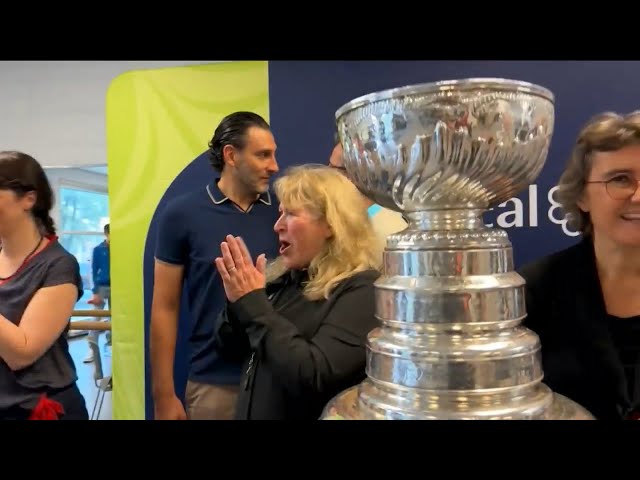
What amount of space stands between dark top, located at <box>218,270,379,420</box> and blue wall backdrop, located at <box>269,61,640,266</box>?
0.79 metres

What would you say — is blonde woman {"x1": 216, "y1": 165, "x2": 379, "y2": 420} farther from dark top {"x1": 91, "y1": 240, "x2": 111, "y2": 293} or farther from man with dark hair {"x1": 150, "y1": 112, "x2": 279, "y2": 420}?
dark top {"x1": 91, "y1": 240, "x2": 111, "y2": 293}

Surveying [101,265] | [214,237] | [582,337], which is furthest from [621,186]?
[101,265]

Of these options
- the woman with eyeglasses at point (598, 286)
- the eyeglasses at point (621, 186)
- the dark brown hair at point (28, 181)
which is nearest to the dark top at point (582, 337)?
the woman with eyeglasses at point (598, 286)

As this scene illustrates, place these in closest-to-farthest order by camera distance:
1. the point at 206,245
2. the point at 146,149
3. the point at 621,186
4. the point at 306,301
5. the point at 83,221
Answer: the point at 621,186, the point at 306,301, the point at 206,245, the point at 146,149, the point at 83,221

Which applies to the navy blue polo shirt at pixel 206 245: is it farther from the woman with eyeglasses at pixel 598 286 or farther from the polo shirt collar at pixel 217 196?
the woman with eyeglasses at pixel 598 286

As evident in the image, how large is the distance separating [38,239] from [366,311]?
731 millimetres

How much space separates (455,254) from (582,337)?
1.12 ft

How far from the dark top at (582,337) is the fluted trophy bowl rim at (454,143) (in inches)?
12.1

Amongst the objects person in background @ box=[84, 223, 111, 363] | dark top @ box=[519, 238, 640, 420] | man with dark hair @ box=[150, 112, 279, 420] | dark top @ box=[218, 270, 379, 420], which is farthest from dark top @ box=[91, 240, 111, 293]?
dark top @ box=[519, 238, 640, 420]

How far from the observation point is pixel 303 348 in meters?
0.78

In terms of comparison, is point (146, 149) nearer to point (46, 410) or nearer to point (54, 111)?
point (54, 111)

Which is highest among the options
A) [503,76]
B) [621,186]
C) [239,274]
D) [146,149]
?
[503,76]

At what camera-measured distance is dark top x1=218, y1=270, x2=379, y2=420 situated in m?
0.78

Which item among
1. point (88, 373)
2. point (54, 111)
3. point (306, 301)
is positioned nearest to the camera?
point (306, 301)
